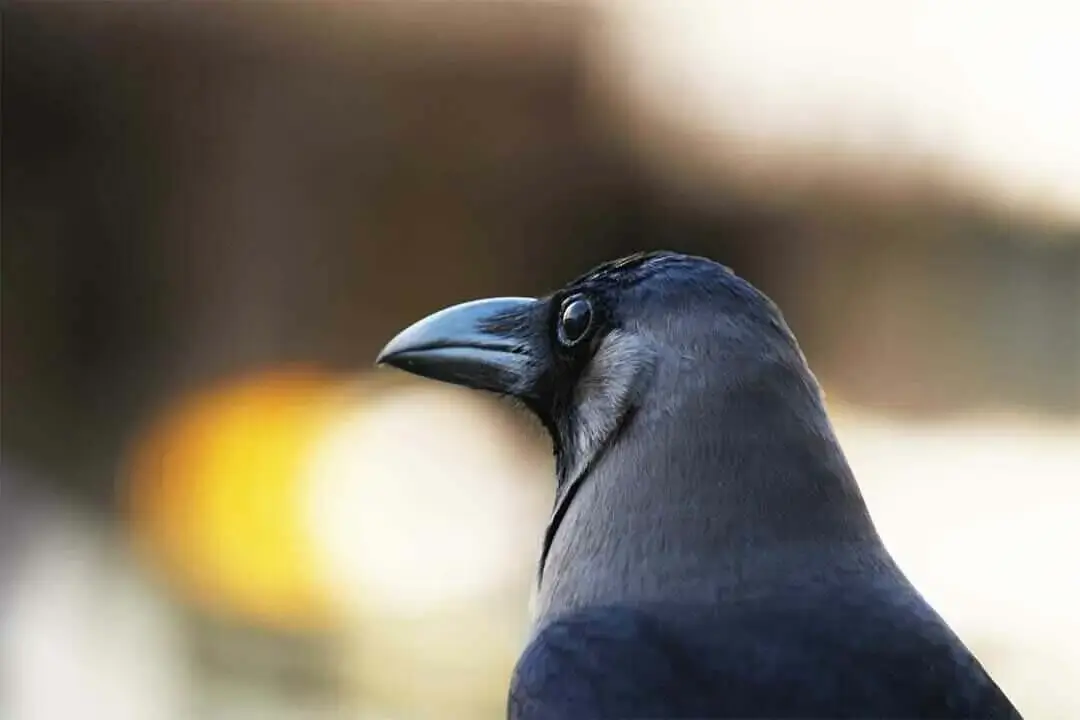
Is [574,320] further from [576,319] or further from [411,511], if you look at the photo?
[411,511]

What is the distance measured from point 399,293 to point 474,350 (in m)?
1.83

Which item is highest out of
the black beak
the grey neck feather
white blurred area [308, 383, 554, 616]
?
the black beak

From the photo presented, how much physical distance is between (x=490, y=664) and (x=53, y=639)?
1065 mm

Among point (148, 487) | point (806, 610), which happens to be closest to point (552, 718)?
point (806, 610)

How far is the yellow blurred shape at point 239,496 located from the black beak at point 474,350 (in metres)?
1.87

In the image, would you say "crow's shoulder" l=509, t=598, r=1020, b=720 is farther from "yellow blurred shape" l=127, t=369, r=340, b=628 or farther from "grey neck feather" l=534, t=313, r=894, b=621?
"yellow blurred shape" l=127, t=369, r=340, b=628

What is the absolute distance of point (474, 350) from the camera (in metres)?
1.29

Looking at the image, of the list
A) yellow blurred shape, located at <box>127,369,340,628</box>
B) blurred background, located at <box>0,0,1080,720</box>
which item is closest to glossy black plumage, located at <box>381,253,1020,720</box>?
blurred background, located at <box>0,0,1080,720</box>

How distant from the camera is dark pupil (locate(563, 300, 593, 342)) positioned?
4.06 ft

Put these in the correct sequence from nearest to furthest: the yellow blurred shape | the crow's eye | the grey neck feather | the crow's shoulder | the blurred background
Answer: the crow's shoulder → the grey neck feather → the crow's eye → the blurred background → the yellow blurred shape

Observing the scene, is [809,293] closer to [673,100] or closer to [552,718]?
[673,100]

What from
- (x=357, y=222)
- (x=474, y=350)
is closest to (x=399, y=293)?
(x=357, y=222)

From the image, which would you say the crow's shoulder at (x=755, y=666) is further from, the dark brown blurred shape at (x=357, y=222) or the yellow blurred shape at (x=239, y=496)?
the yellow blurred shape at (x=239, y=496)

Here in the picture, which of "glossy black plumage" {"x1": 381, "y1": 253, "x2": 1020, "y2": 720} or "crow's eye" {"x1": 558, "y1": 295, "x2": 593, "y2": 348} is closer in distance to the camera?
"glossy black plumage" {"x1": 381, "y1": 253, "x2": 1020, "y2": 720}
